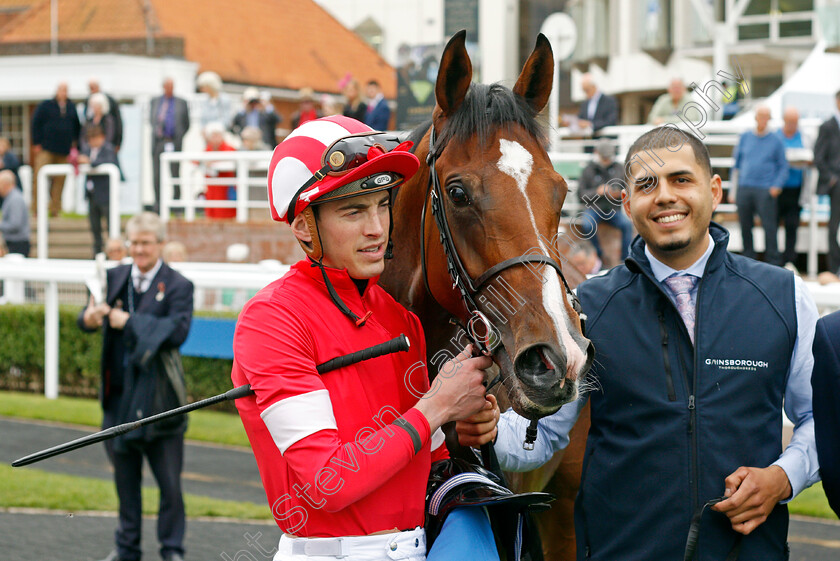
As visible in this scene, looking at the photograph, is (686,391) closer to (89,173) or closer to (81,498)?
(81,498)

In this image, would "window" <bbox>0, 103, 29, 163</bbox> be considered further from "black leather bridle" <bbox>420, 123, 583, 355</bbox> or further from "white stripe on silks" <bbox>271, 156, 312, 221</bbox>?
"white stripe on silks" <bbox>271, 156, 312, 221</bbox>

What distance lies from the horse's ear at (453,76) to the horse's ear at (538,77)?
0.49 feet

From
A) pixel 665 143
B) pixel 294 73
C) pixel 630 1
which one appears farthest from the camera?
pixel 294 73

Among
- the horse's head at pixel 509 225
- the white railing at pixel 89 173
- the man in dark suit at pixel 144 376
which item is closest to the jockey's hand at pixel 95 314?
the man in dark suit at pixel 144 376

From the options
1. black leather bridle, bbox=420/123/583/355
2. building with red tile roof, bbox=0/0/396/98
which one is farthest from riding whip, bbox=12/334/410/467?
building with red tile roof, bbox=0/0/396/98

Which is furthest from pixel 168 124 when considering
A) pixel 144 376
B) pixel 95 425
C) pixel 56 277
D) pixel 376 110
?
pixel 144 376

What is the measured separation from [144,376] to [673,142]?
352 centimetres

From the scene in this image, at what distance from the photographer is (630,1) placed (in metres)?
26.0

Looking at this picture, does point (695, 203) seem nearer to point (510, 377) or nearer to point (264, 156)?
point (510, 377)

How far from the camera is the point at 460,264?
243cm

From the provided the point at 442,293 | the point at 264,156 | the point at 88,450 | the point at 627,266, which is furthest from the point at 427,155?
the point at 264,156

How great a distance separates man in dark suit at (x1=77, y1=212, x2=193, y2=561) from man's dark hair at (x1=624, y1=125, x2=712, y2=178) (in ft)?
10.8

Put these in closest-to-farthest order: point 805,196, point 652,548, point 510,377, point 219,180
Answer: point 510,377, point 652,548, point 805,196, point 219,180

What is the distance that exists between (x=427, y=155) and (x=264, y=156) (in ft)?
30.1
